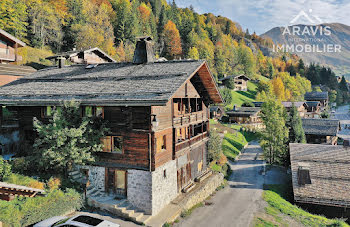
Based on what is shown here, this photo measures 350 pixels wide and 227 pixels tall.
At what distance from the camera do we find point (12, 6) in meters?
50.4

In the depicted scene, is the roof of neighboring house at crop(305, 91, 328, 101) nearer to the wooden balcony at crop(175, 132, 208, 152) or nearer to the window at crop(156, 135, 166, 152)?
the wooden balcony at crop(175, 132, 208, 152)

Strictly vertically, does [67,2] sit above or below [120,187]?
above

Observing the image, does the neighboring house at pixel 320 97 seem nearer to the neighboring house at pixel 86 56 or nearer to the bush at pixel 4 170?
the neighboring house at pixel 86 56

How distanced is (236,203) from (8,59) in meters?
31.3

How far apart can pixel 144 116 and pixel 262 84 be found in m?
92.9

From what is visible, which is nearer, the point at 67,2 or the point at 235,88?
the point at 67,2

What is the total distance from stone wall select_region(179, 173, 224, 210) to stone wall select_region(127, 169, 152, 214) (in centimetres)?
341

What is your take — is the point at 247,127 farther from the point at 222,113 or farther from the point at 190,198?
the point at 190,198

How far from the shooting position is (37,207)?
13789 mm

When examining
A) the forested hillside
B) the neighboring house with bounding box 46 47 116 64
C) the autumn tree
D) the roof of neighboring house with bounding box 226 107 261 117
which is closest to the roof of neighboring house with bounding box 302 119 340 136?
the roof of neighboring house with bounding box 226 107 261 117

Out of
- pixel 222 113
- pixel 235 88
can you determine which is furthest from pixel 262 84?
pixel 222 113

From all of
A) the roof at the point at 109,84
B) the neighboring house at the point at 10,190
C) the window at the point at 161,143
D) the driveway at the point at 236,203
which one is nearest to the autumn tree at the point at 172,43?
the driveway at the point at 236,203

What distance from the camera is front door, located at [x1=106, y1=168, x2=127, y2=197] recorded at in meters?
18.5

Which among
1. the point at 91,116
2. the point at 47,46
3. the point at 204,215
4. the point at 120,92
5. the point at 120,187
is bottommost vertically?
the point at 204,215
